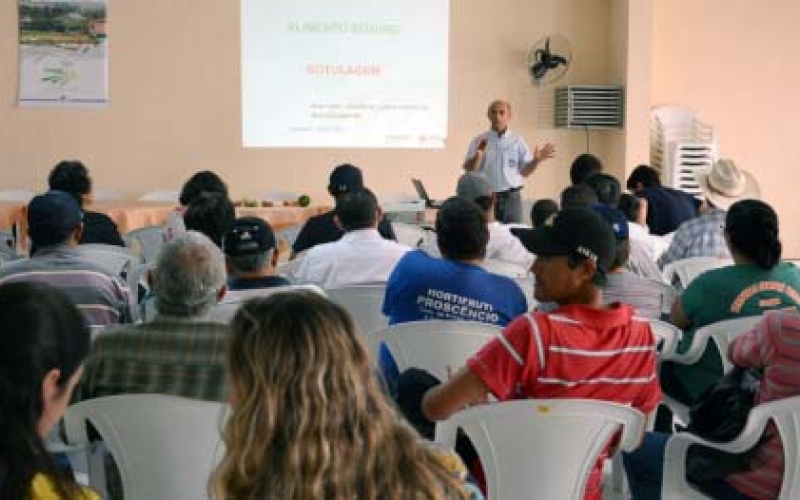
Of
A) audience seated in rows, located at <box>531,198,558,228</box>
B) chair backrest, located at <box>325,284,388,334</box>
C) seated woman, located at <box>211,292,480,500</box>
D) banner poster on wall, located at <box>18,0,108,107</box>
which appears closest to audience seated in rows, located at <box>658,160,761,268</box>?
audience seated in rows, located at <box>531,198,558,228</box>

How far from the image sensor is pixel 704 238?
5465mm

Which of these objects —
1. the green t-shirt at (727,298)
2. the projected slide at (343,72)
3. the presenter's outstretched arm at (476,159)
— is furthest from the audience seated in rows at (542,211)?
the projected slide at (343,72)

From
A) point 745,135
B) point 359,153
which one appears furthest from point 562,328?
point 745,135

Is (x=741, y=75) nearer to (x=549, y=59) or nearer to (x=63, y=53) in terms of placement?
(x=549, y=59)

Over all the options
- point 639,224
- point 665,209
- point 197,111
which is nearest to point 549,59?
point 197,111

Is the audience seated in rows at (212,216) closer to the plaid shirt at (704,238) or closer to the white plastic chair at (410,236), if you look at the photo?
the white plastic chair at (410,236)

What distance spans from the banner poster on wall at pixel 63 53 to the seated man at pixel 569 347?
7642 millimetres

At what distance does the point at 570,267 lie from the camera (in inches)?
110

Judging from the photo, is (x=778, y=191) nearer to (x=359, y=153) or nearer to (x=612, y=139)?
(x=612, y=139)

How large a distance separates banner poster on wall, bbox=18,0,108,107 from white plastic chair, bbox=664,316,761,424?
7.14 m

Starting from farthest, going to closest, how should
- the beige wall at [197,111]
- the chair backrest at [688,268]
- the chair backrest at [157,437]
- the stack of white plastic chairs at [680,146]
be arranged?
the stack of white plastic chairs at [680,146] < the beige wall at [197,111] < the chair backrest at [688,268] < the chair backrest at [157,437]

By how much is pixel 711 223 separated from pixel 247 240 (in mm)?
2671

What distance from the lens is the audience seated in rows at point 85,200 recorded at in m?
5.91

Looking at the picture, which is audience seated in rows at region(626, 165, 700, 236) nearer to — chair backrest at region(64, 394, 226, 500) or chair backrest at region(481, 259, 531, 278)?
chair backrest at region(481, 259, 531, 278)
